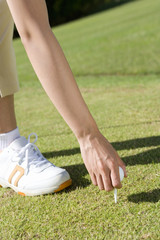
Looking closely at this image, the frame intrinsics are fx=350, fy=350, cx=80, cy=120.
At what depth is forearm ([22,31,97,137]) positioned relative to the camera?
1.14 m

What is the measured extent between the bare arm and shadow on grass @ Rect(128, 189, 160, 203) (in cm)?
32

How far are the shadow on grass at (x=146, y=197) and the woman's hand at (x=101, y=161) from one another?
306 mm

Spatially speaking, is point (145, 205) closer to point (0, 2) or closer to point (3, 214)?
point (3, 214)

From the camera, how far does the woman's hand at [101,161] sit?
114 centimetres

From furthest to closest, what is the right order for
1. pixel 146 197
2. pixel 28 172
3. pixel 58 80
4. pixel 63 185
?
pixel 28 172 → pixel 63 185 → pixel 146 197 → pixel 58 80

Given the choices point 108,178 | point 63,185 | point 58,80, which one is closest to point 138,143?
point 63,185

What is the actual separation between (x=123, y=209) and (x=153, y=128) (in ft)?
3.72

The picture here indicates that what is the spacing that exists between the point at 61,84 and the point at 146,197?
63 cm

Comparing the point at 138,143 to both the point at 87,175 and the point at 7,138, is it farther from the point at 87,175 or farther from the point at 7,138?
the point at 7,138

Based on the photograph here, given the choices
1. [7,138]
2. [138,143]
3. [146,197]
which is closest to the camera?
[146,197]

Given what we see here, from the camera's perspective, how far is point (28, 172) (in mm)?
1729

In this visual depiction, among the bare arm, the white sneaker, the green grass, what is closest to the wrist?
the bare arm

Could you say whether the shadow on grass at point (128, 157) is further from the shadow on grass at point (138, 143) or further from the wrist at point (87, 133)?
the wrist at point (87, 133)

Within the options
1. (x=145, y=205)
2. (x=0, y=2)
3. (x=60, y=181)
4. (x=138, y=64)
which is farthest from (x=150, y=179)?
(x=138, y=64)
